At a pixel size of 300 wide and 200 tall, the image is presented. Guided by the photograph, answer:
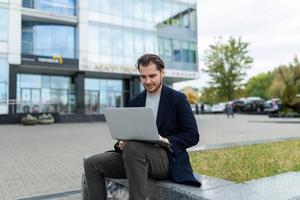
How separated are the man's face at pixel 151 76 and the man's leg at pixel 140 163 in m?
0.58

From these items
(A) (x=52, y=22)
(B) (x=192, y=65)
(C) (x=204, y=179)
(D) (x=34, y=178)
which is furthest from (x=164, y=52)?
(C) (x=204, y=179)

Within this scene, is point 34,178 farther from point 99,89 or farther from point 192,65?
point 192,65

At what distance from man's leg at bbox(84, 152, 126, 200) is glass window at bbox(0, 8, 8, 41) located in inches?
1052

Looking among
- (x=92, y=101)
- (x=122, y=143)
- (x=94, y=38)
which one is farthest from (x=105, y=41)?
(x=122, y=143)

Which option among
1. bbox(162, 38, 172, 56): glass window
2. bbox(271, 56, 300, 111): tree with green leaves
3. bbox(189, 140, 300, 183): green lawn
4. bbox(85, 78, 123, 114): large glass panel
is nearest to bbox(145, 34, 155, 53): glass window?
bbox(162, 38, 172, 56): glass window

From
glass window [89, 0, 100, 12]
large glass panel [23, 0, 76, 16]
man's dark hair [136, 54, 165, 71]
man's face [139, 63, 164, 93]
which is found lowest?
man's face [139, 63, 164, 93]

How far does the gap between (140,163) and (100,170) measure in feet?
1.74

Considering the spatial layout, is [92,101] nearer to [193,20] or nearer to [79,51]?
[79,51]

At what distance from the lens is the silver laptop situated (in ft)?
8.89

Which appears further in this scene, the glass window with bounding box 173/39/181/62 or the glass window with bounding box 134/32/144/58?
the glass window with bounding box 173/39/181/62

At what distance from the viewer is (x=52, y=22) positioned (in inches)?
1152

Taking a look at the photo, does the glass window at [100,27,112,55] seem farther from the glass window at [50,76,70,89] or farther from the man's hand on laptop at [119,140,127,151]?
the man's hand on laptop at [119,140,127,151]

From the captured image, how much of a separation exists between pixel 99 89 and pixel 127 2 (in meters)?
9.47

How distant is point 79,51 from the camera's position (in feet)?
96.5
